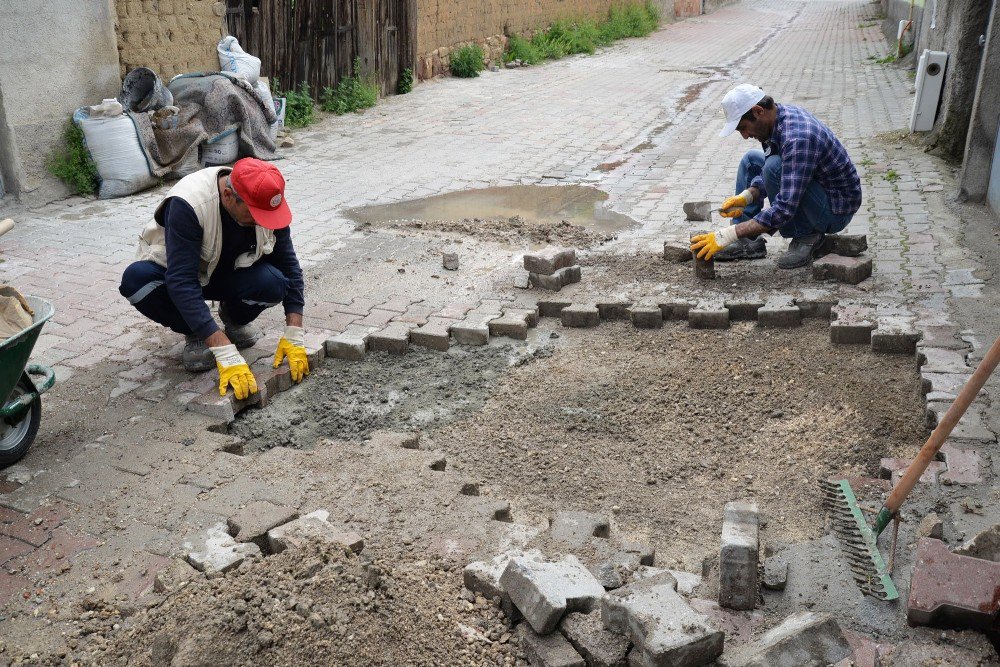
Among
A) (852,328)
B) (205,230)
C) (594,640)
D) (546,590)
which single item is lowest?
(594,640)

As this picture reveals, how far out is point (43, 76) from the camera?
8.12 m

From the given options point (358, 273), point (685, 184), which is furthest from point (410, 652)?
point (685, 184)

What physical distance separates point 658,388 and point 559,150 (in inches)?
249

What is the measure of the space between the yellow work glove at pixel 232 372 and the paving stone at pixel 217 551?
1203 mm

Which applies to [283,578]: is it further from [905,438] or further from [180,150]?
[180,150]

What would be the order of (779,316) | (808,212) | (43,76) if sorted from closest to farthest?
1. (779,316)
2. (808,212)
3. (43,76)

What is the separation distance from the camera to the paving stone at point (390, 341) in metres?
5.29

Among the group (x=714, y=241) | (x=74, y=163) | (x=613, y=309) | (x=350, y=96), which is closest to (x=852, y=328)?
(x=714, y=241)

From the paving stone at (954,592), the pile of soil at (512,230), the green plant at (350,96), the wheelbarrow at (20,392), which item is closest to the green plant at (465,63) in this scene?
the green plant at (350,96)

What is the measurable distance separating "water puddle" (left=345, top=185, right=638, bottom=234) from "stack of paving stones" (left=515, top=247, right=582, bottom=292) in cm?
142

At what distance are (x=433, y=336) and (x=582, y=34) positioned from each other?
1721cm

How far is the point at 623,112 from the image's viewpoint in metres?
13.2

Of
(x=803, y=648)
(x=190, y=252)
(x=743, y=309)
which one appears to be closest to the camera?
(x=803, y=648)

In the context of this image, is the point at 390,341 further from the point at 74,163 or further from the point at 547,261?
the point at 74,163
